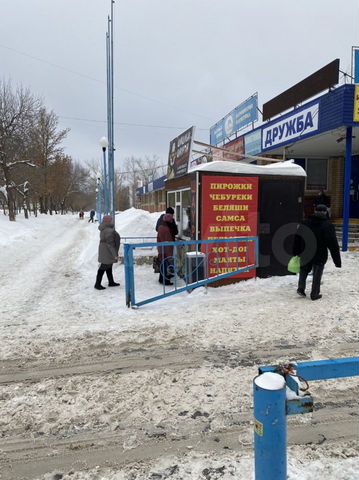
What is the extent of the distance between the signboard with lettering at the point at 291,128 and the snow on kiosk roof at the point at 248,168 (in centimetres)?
364

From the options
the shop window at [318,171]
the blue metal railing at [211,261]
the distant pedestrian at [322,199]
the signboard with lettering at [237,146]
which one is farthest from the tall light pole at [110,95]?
the shop window at [318,171]

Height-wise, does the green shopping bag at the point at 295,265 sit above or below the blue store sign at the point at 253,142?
below

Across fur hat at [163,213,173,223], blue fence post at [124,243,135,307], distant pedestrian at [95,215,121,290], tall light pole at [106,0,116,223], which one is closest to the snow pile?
tall light pole at [106,0,116,223]

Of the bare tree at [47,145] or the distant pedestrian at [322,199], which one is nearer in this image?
the distant pedestrian at [322,199]

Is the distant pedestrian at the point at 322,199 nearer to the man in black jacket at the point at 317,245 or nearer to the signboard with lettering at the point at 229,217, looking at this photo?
the signboard with lettering at the point at 229,217

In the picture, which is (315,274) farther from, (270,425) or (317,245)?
(270,425)

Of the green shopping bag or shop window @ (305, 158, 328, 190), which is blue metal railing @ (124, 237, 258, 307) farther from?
shop window @ (305, 158, 328, 190)

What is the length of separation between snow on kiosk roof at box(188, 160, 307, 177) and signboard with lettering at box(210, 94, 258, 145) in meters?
9.10

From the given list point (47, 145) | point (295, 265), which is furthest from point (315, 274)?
point (47, 145)

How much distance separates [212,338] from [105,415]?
1972mm

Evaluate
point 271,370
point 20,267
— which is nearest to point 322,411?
point 271,370

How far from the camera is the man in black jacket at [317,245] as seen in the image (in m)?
5.98

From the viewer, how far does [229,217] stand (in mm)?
7383

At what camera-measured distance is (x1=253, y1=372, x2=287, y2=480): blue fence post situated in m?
1.68
